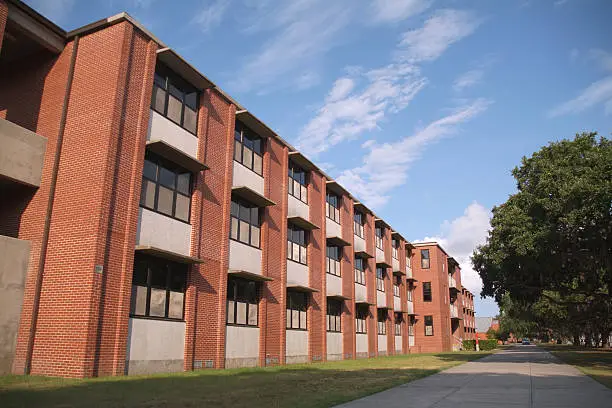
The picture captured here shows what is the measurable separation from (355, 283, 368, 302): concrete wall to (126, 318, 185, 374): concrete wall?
18.9 m

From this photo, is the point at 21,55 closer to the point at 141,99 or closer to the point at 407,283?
the point at 141,99

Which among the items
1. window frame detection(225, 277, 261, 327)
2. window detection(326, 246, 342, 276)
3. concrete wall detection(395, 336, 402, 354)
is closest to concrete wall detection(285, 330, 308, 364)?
window frame detection(225, 277, 261, 327)

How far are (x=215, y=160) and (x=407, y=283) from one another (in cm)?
3419

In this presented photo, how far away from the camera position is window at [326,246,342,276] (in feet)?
104

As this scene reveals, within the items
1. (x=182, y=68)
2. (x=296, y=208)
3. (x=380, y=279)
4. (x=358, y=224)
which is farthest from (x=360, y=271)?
(x=182, y=68)

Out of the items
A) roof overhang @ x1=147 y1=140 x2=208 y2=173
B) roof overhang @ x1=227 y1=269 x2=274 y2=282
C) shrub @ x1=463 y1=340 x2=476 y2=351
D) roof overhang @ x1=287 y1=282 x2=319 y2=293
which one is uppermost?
roof overhang @ x1=147 y1=140 x2=208 y2=173

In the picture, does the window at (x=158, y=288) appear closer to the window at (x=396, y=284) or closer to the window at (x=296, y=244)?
the window at (x=296, y=244)

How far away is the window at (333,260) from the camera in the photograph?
31581 mm

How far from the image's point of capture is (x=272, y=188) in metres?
24.8

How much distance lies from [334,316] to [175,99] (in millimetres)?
18139

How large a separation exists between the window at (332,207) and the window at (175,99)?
14.3 metres

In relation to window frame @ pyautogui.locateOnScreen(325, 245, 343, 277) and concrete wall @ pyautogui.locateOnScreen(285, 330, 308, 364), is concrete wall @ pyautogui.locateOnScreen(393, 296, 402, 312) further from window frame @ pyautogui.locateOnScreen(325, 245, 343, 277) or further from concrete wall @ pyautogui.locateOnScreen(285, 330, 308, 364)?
concrete wall @ pyautogui.locateOnScreen(285, 330, 308, 364)

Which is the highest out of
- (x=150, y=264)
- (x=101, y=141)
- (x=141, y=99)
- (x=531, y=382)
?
(x=141, y=99)

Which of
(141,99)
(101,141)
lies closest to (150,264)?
(101,141)
